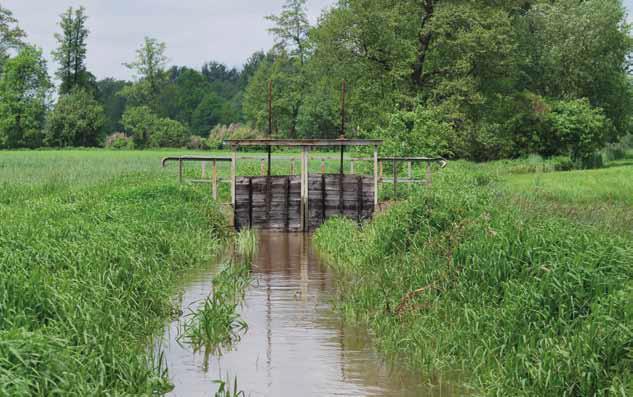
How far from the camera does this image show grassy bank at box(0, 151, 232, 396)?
6.77m

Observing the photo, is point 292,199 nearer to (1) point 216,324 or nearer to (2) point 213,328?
(1) point 216,324

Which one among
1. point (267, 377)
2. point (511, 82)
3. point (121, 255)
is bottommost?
point (267, 377)

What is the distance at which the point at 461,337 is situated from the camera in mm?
9391

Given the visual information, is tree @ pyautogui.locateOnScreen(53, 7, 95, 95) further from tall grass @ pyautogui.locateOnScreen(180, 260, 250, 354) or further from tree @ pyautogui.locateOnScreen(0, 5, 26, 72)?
tall grass @ pyautogui.locateOnScreen(180, 260, 250, 354)

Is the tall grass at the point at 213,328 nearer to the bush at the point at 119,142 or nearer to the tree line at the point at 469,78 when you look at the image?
the tree line at the point at 469,78

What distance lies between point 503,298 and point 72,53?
76440 mm

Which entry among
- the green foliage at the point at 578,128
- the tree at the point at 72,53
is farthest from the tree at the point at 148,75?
the green foliage at the point at 578,128

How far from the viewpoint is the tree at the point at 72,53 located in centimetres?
7988

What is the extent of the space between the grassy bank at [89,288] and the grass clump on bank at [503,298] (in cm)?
289

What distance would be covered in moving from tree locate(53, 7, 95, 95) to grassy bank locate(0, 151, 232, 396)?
64.5m

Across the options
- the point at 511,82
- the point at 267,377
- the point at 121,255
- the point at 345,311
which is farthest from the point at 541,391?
the point at 511,82

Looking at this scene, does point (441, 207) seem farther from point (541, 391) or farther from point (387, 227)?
point (541, 391)

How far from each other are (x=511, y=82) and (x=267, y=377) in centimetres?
4130

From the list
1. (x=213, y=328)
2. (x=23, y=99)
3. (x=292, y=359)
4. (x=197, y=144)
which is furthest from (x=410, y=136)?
(x=23, y=99)
